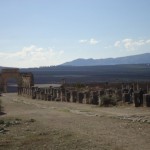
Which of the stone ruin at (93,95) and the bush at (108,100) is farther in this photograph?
the bush at (108,100)

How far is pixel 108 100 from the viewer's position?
87.2ft

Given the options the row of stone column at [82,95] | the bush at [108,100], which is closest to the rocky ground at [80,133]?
the row of stone column at [82,95]

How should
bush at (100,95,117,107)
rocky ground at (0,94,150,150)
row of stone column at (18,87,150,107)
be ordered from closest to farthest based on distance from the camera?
rocky ground at (0,94,150,150), row of stone column at (18,87,150,107), bush at (100,95,117,107)

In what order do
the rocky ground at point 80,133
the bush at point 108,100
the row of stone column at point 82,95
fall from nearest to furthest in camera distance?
1. the rocky ground at point 80,133
2. the row of stone column at point 82,95
3. the bush at point 108,100

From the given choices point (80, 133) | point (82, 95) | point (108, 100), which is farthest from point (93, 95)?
point (80, 133)

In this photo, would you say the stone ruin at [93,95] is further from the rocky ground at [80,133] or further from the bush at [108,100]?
the rocky ground at [80,133]

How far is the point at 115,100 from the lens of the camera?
87.6 ft

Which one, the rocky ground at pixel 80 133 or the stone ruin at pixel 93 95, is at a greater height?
the stone ruin at pixel 93 95

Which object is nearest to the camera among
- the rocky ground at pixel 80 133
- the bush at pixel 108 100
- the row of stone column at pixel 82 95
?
the rocky ground at pixel 80 133

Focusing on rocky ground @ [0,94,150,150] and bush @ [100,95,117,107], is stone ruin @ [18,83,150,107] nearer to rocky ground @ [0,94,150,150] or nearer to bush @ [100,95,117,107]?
bush @ [100,95,117,107]

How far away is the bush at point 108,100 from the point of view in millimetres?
26391

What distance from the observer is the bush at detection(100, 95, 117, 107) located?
26.4 meters

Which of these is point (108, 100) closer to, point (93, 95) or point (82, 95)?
point (93, 95)

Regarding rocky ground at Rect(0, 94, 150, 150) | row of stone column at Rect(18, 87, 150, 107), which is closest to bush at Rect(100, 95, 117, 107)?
row of stone column at Rect(18, 87, 150, 107)
